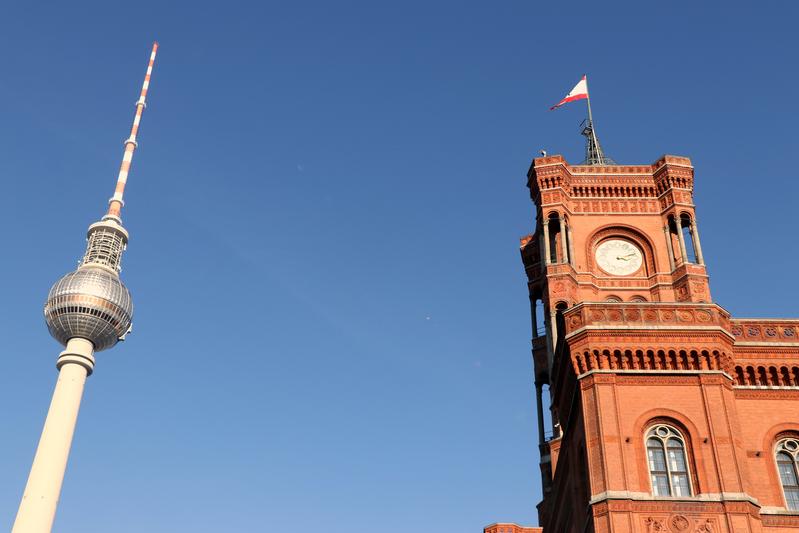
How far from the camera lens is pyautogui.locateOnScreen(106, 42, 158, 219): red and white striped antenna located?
82.2 meters

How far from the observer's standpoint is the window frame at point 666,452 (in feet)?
99.9

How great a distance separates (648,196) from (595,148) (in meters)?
9.25

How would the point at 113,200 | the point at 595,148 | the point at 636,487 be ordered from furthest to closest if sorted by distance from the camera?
1. the point at 113,200
2. the point at 595,148
3. the point at 636,487

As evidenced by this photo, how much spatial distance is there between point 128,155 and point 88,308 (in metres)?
18.4

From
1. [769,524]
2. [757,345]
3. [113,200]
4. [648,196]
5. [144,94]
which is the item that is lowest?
[769,524]

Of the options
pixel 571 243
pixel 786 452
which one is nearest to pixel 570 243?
pixel 571 243

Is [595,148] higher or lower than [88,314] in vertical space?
higher

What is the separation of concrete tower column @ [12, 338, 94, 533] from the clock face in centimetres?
3931

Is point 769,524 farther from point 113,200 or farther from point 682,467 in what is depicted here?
point 113,200

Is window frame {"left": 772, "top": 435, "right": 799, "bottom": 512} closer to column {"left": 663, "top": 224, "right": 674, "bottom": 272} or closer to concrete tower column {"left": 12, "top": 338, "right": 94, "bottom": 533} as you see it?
column {"left": 663, "top": 224, "right": 674, "bottom": 272}

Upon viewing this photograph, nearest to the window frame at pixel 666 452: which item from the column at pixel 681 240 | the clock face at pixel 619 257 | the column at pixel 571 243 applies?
the column at pixel 571 243

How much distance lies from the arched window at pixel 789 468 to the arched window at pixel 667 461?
13.0 feet

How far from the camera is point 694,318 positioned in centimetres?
3400

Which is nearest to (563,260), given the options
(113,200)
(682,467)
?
(682,467)
